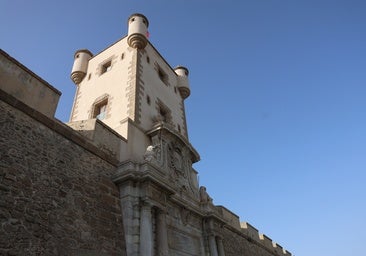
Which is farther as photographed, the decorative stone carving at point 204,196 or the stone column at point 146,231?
the decorative stone carving at point 204,196

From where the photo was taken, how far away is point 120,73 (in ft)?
47.9

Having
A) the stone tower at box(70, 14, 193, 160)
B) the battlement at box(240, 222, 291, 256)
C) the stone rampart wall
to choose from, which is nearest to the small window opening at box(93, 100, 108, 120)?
the stone tower at box(70, 14, 193, 160)

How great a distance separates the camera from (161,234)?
900 cm

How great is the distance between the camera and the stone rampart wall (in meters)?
6.02

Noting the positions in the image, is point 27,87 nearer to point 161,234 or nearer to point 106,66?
point 161,234

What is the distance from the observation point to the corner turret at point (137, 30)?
1523 cm

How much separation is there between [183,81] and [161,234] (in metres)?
11.4

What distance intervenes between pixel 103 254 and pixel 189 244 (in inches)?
163

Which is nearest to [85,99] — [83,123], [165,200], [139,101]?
[139,101]

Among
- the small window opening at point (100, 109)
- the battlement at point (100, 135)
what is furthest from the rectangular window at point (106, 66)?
the battlement at point (100, 135)

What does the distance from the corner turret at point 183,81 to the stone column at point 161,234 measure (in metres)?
10.0

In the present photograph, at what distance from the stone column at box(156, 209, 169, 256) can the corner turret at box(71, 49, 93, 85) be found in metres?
10.5

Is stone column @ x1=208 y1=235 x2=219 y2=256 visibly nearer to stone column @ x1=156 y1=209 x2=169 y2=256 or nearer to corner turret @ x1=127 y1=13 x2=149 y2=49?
stone column @ x1=156 y1=209 x2=169 y2=256

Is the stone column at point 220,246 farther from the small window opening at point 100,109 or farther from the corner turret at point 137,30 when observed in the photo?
the corner turret at point 137,30
